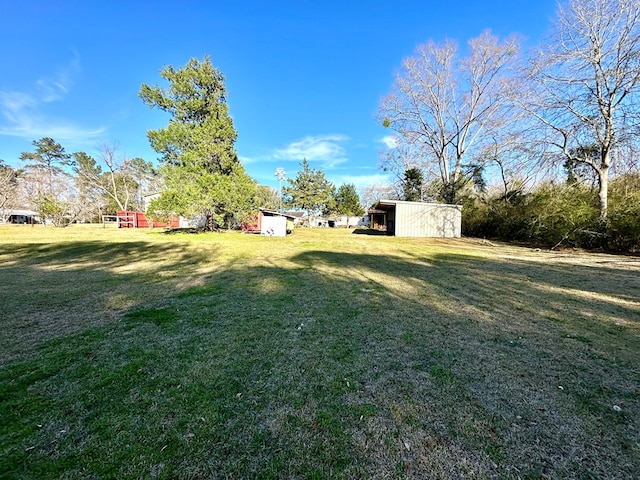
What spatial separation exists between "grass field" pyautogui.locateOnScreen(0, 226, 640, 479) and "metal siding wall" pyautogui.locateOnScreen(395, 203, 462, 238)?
14772mm

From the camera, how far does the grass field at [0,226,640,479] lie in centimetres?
149

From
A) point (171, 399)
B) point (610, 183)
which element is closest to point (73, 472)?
point (171, 399)

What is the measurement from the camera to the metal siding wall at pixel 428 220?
19.3 metres

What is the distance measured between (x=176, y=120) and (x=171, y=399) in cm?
2084

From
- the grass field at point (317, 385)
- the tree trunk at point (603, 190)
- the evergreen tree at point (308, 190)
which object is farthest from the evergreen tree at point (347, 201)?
the grass field at point (317, 385)

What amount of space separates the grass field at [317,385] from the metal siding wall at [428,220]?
1477 cm

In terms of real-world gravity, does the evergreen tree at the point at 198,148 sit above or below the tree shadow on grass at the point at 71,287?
above

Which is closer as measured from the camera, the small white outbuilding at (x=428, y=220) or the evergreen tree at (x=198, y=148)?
the evergreen tree at (x=198, y=148)

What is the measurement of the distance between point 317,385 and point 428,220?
19.1 metres

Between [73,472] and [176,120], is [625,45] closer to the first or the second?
[73,472]

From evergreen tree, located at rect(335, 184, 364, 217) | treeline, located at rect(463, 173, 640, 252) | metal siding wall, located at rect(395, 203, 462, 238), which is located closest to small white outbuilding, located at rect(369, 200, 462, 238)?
metal siding wall, located at rect(395, 203, 462, 238)

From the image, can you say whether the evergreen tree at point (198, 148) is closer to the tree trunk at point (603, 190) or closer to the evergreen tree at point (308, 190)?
the tree trunk at point (603, 190)

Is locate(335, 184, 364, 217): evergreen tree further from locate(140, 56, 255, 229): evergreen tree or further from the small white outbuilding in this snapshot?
locate(140, 56, 255, 229): evergreen tree

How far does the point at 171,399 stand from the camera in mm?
1969
